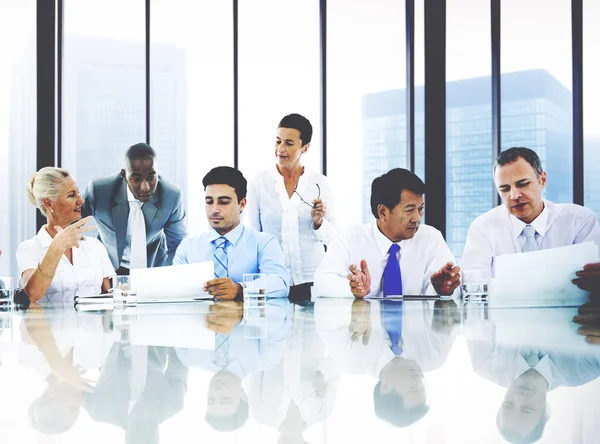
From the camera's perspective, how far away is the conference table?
0.48 meters

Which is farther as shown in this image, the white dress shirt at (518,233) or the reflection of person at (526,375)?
the white dress shirt at (518,233)

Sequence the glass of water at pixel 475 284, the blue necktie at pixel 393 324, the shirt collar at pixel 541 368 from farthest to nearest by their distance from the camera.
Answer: the glass of water at pixel 475 284, the blue necktie at pixel 393 324, the shirt collar at pixel 541 368

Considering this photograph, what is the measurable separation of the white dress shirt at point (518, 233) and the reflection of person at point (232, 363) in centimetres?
170

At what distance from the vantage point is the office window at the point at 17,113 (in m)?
4.12

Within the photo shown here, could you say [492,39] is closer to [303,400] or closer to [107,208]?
[107,208]

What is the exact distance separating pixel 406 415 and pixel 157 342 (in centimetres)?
62

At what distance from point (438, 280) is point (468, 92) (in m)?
2.48

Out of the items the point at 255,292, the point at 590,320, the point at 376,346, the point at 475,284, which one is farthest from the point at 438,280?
the point at 376,346

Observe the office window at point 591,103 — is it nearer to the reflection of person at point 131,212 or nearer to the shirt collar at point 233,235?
the shirt collar at point 233,235

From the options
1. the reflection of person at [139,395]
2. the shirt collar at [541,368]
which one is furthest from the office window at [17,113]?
the shirt collar at [541,368]

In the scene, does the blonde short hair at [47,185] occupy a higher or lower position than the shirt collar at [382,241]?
higher

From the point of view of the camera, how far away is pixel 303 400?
0.58 meters

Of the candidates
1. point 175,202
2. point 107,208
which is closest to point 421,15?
point 175,202

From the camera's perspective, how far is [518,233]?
9.35 ft
